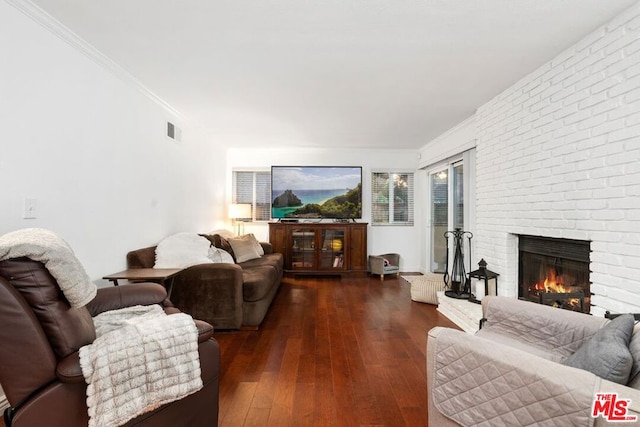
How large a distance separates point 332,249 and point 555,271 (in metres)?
3.39

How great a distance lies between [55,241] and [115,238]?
161 centimetres

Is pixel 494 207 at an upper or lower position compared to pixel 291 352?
upper

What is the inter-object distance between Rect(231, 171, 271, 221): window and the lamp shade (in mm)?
374

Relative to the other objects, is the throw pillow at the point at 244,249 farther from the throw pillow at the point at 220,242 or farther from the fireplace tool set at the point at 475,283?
the fireplace tool set at the point at 475,283

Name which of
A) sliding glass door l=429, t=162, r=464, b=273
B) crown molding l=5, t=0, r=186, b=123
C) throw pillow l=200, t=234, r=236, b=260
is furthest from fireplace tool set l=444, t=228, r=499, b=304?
crown molding l=5, t=0, r=186, b=123

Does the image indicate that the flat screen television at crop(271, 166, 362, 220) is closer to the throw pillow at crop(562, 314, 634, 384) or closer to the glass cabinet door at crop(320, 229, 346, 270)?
the glass cabinet door at crop(320, 229, 346, 270)

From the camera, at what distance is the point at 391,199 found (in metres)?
6.05

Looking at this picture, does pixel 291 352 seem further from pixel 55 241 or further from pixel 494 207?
pixel 494 207

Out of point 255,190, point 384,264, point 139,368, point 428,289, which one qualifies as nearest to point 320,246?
point 384,264

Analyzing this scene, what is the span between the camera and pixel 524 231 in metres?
2.83

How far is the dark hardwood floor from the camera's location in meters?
1.74

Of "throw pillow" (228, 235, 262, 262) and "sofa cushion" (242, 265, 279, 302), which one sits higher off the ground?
"throw pillow" (228, 235, 262, 262)

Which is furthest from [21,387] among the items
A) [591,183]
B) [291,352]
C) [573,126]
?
[573,126]

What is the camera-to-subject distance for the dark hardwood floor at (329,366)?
1736mm
